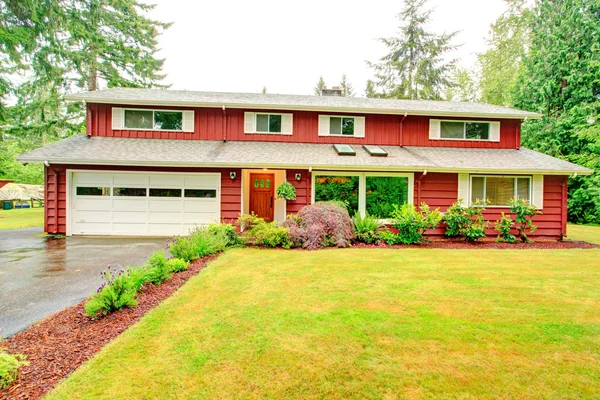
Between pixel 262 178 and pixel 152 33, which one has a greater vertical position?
pixel 152 33

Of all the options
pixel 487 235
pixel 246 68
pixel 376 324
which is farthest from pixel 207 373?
pixel 246 68

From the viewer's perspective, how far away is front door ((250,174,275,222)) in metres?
11.6

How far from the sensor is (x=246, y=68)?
92.9ft

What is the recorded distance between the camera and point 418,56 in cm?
2244

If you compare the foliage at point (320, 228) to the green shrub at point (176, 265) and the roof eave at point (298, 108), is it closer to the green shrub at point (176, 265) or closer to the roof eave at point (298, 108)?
the green shrub at point (176, 265)

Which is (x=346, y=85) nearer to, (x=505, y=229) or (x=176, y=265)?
(x=505, y=229)

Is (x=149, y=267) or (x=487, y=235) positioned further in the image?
(x=487, y=235)

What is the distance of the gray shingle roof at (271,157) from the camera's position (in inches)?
357

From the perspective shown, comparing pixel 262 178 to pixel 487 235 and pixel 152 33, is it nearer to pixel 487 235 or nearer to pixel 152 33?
pixel 487 235

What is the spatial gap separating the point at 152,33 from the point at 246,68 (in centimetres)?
1086

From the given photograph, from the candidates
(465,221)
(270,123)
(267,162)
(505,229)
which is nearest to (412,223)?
(465,221)

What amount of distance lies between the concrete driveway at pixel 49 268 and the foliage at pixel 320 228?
3.91 m

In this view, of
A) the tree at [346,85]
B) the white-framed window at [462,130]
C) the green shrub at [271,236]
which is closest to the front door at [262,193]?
the green shrub at [271,236]

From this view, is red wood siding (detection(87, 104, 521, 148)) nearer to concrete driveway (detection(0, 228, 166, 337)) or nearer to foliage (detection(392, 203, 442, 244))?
foliage (detection(392, 203, 442, 244))
